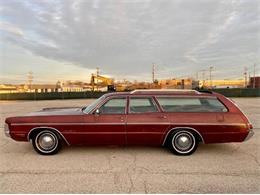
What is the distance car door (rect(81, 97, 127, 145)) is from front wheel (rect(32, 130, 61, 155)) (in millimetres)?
668

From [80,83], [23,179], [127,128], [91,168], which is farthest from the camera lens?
[80,83]

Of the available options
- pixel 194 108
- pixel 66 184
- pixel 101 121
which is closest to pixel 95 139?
pixel 101 121

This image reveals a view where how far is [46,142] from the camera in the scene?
436cm

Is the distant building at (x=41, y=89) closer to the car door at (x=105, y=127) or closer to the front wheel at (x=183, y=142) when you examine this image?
the car door at (x=105, y=127)

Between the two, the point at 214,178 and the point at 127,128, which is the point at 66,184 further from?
the point at 214,178

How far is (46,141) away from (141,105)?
7.38ft

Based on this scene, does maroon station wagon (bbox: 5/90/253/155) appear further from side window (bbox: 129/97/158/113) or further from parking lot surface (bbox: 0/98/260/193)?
parking lot surface (bbox: 0/98/260/193)

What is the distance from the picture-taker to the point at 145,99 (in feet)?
14.8

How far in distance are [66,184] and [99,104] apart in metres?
1.83

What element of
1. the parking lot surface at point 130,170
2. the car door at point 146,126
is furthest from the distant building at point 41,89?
the car door at point 146,126

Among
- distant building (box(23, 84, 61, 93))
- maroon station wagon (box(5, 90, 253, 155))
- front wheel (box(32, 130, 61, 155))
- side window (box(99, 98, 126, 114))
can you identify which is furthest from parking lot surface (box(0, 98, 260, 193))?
distant building (box(23, 84, 61, 93))

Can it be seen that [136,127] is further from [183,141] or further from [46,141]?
[46,141]

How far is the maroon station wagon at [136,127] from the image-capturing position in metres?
4.26

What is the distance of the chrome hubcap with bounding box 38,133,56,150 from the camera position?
4.36 m
